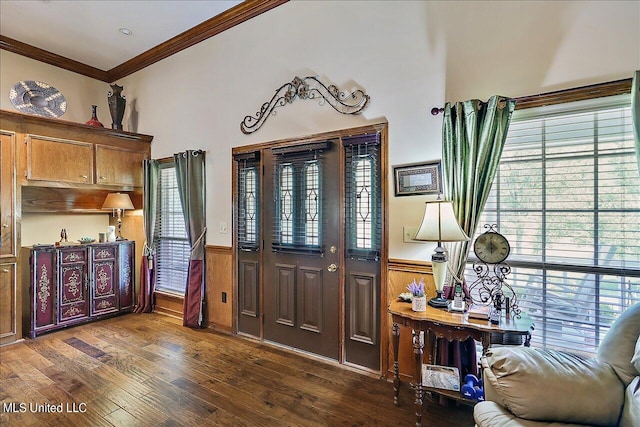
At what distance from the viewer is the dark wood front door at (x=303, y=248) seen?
2.97 metres

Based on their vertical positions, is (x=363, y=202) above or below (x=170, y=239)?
above

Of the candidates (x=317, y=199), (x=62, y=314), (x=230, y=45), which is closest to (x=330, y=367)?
(x=317, y=199)

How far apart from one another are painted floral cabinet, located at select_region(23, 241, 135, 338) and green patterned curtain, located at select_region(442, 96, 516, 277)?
13.4 feet

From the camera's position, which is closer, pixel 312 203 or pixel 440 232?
pixel 440 232

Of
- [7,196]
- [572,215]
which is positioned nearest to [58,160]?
[7,196]

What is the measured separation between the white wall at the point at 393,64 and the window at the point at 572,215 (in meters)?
0.28

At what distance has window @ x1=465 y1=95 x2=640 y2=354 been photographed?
196 cm

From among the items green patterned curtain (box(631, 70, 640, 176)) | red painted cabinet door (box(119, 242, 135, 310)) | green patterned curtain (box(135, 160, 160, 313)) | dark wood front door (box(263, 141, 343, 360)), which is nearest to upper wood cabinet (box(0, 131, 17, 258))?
red painted cabinet door (box(119, 242, 135, 310))

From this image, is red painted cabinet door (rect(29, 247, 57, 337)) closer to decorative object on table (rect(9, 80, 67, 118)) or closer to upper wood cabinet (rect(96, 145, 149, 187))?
upper wood cabinet (rect(96, 145, 149, 187))

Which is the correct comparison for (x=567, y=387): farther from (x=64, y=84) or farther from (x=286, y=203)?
(x=64, y=84)

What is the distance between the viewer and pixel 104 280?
13.6ft

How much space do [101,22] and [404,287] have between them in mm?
4365

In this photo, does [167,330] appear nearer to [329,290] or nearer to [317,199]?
[329,290]

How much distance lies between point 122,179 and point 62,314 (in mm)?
1755
